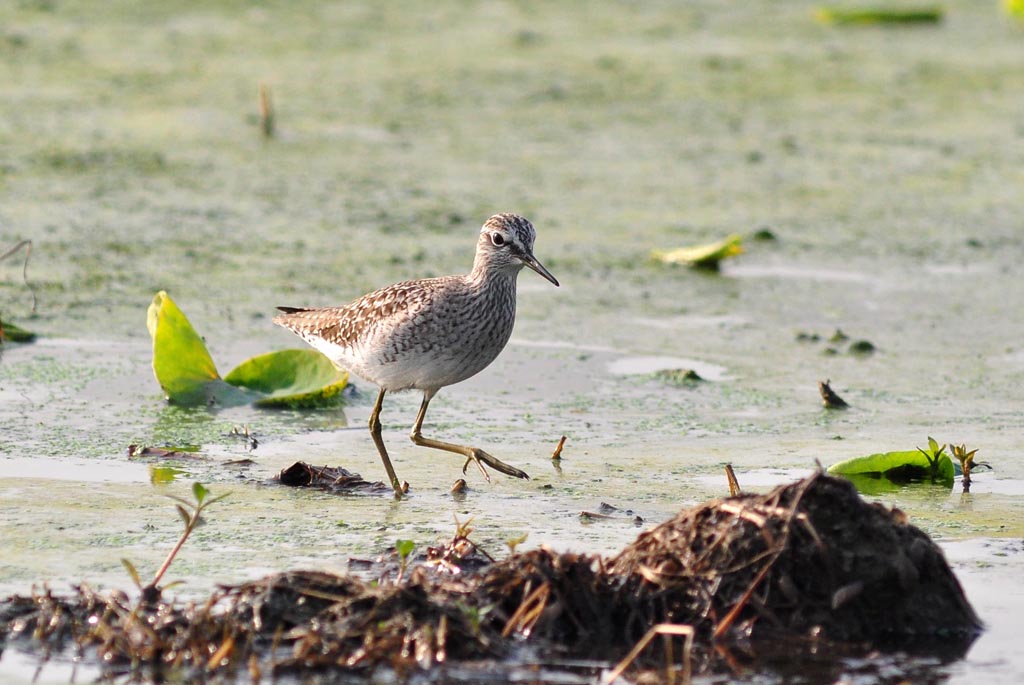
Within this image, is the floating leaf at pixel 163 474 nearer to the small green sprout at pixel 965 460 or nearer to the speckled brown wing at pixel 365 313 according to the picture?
the speckled brown wing at pixel 365 313

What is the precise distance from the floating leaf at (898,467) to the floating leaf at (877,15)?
10.4m

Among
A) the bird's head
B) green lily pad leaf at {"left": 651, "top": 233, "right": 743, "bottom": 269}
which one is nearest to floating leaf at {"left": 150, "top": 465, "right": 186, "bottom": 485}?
the bird's head

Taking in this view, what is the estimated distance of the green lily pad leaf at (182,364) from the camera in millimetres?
7324

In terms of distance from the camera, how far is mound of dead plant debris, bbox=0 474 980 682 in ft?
A: 15.4

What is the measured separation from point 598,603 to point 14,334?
426cm

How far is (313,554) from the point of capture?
218 inches

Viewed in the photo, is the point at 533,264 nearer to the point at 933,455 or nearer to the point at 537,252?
the point at 933,455

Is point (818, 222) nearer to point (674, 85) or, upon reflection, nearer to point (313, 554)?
point (674, 85)

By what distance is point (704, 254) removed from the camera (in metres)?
9.84

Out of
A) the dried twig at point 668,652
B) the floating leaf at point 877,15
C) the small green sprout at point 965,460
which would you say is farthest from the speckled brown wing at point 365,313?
the floating leaf at point 877,15

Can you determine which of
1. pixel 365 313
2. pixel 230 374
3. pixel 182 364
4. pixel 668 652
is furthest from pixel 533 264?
pixel 668 652

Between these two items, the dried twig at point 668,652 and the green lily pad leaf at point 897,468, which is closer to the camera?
the dried twig at point 668,652

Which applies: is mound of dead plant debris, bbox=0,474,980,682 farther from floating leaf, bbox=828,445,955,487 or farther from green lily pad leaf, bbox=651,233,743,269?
green lily pad leaf, bbox=651,233,743,269

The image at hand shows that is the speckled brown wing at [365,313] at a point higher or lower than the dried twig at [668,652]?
higher
